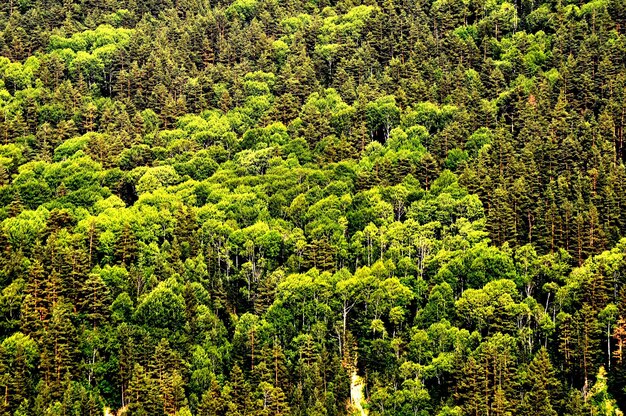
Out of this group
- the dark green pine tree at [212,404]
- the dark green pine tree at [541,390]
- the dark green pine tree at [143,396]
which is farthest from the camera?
the dark green pine tree at [143,396]

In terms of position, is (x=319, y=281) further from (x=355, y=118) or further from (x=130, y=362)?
(x=355, y=118)

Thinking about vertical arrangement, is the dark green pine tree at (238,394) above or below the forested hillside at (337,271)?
below

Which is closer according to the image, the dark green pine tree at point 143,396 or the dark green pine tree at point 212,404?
the dark green pine tree at point 212,404

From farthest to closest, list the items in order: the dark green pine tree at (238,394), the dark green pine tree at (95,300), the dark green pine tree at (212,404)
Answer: the dark green pine tree at (95,300)
the dark green pine tree at (238,394)
the dark green pine tree at (212,404)

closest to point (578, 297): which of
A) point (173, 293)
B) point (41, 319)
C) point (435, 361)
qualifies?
point (435, 361)

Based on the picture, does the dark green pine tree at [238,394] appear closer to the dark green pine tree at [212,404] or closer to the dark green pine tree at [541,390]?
the dark green pine tree at [212,404]

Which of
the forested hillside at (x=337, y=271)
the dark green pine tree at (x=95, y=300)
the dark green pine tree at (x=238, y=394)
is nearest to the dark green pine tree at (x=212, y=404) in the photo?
the forested hillside at (x=337, y=271)

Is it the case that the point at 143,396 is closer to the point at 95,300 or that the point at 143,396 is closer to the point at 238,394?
the point at 238,394

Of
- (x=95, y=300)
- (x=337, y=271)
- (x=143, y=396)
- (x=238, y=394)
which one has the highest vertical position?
(x=95, y=300)

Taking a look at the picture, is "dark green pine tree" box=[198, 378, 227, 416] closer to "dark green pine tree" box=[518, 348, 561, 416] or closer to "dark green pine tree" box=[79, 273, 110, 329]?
"dark green pine tree" box=[79, 273, 110, 329]

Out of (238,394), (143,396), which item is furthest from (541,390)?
(143,396)

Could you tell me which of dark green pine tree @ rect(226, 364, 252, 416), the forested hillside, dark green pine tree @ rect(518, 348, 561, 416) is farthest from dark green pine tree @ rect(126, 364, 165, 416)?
dark green pine tree @ rect(518, 348, 561, 416)
